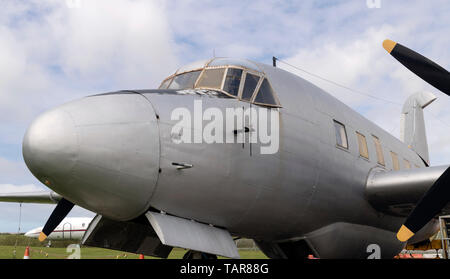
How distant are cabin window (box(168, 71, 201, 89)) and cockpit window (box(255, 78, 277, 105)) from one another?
4.31ft

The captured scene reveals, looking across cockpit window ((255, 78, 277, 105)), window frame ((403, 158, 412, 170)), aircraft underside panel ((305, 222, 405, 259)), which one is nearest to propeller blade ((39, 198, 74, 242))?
cockpit window ((255, 78, 277, 105))

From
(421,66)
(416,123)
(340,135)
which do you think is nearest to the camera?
(421,66)

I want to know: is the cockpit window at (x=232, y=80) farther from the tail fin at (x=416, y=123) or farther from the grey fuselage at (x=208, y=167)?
the tail fin at (x=416, y=123)

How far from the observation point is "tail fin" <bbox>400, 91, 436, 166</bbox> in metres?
20.9

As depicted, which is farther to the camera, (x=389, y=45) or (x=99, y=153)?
(x=389, y=45)

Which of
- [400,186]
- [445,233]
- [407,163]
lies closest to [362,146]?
[400,186]

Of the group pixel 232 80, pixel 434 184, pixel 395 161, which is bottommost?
pixel 434 184

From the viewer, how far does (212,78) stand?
317 inches

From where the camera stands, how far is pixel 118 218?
640cm

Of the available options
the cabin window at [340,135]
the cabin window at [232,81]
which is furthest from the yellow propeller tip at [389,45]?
the cabin window at [232,81]

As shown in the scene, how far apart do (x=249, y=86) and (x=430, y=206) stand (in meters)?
4.27

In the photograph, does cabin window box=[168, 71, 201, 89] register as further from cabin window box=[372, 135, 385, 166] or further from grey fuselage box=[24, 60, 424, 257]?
cabin window box=[372, 135, 385, 166]

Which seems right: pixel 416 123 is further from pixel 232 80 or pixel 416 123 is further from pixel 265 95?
pixel 232 80

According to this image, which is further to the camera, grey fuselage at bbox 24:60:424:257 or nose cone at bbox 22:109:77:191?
grey fuselage at bbox 24:60:424:257
